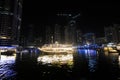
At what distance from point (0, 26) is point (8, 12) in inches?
806

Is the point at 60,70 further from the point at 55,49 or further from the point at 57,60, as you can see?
the point at 55,49

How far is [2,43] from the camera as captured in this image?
591 feet

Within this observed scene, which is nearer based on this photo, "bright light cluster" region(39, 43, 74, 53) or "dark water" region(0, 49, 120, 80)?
"dark water" region(0, 49, 120, 80)

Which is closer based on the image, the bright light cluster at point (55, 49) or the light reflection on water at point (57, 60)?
the light reflection on water at point (57, 60)

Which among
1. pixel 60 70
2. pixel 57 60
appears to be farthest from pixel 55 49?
pixel 60 70

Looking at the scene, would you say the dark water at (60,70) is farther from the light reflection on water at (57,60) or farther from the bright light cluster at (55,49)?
the bright light cluster at (55,49)

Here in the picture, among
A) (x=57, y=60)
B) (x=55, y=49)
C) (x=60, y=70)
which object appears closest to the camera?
(x=60, y=70)

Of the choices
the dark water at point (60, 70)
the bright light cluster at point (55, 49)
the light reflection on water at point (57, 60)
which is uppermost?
the bright light cluster at point (55, 49)

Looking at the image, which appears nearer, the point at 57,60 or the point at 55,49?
the point at 57,60

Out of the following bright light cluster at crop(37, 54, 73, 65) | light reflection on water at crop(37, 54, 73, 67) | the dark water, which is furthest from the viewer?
bright light cluster at crop(37, 54, 73, 65)

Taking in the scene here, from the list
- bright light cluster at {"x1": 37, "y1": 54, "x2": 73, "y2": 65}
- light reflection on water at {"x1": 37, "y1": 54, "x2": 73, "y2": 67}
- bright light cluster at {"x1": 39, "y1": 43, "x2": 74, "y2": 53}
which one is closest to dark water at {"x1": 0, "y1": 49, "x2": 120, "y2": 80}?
light reflection on water at {"x1": 37, "y1": 54, "x2": 73, "y2": 67}

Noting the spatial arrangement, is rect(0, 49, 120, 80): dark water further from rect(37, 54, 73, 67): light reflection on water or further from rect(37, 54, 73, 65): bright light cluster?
rect(37, 54, 73, 65): bright light cluster

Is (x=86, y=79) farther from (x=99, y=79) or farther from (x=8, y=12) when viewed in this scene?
(x=8, y=12)

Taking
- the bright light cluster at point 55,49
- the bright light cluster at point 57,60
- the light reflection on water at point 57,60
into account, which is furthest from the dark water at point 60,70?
the bright light cluster at point 55,49
